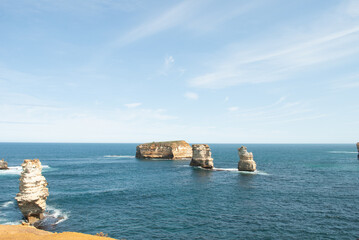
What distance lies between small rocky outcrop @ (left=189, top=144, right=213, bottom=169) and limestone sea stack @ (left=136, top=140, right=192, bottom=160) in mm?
38751

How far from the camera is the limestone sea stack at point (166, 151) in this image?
5591 inches

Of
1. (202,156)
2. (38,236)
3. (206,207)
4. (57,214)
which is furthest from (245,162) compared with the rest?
(38,236)

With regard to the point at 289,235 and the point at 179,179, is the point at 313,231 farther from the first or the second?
the point at 179,179

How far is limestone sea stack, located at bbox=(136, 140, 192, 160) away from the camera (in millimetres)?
142000

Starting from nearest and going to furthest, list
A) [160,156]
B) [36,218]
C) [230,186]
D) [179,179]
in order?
[36,218]
[230,186]
[179,179]
[160,156]

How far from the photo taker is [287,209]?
42.1m

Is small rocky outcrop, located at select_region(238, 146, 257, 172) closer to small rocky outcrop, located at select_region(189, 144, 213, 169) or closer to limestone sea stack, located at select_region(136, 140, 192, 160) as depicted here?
small rocky outcrop, located at select_region(189, 144, 213, 169)

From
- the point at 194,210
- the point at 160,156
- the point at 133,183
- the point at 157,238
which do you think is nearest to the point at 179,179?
the point at 133,183

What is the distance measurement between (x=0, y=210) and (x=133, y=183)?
32.4 m

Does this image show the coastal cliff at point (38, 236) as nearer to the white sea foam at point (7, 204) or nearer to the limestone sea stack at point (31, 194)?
the limestone sea stack at point (31, 194)

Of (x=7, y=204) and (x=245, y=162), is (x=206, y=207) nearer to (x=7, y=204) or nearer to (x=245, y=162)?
(x=7, y=204)

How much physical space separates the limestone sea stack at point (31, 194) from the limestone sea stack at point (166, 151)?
105m

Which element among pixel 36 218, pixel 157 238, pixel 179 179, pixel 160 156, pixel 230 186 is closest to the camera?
pixel 157 238

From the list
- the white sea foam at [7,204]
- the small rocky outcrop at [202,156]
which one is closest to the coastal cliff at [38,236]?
the white sea foam at [7,204]
